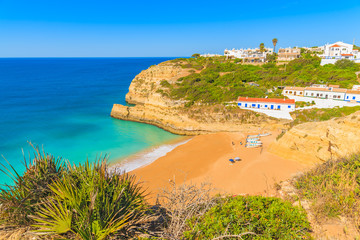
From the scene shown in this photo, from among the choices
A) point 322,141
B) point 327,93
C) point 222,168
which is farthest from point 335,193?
point 327,93

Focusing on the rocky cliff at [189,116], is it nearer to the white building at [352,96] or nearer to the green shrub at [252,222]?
the white building at [352,96]

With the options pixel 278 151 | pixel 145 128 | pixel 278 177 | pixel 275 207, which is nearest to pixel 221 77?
pixel 145 128

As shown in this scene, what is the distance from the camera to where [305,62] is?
50844mm

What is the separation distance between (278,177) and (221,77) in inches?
1213

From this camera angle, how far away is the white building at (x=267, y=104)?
2839 centimetres

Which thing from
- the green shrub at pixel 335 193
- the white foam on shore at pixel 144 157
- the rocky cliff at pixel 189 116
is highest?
the green shrub at pixel 335 193

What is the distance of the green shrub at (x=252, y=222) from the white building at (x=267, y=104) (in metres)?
25.0

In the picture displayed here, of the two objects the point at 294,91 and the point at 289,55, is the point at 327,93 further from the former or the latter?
the point at 289,55

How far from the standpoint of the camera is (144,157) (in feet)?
70.6

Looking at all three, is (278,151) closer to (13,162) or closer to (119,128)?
(119,128)

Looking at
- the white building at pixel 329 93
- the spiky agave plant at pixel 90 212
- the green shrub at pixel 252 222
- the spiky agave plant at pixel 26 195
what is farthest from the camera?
the white building at pixel 329 93

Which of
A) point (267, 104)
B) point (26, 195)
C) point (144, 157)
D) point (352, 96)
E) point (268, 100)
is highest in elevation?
point (26, 195)

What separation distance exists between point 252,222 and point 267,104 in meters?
26.6

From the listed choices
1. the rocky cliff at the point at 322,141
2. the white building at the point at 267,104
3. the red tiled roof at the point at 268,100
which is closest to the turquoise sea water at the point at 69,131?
the white building at the point at 267,104
